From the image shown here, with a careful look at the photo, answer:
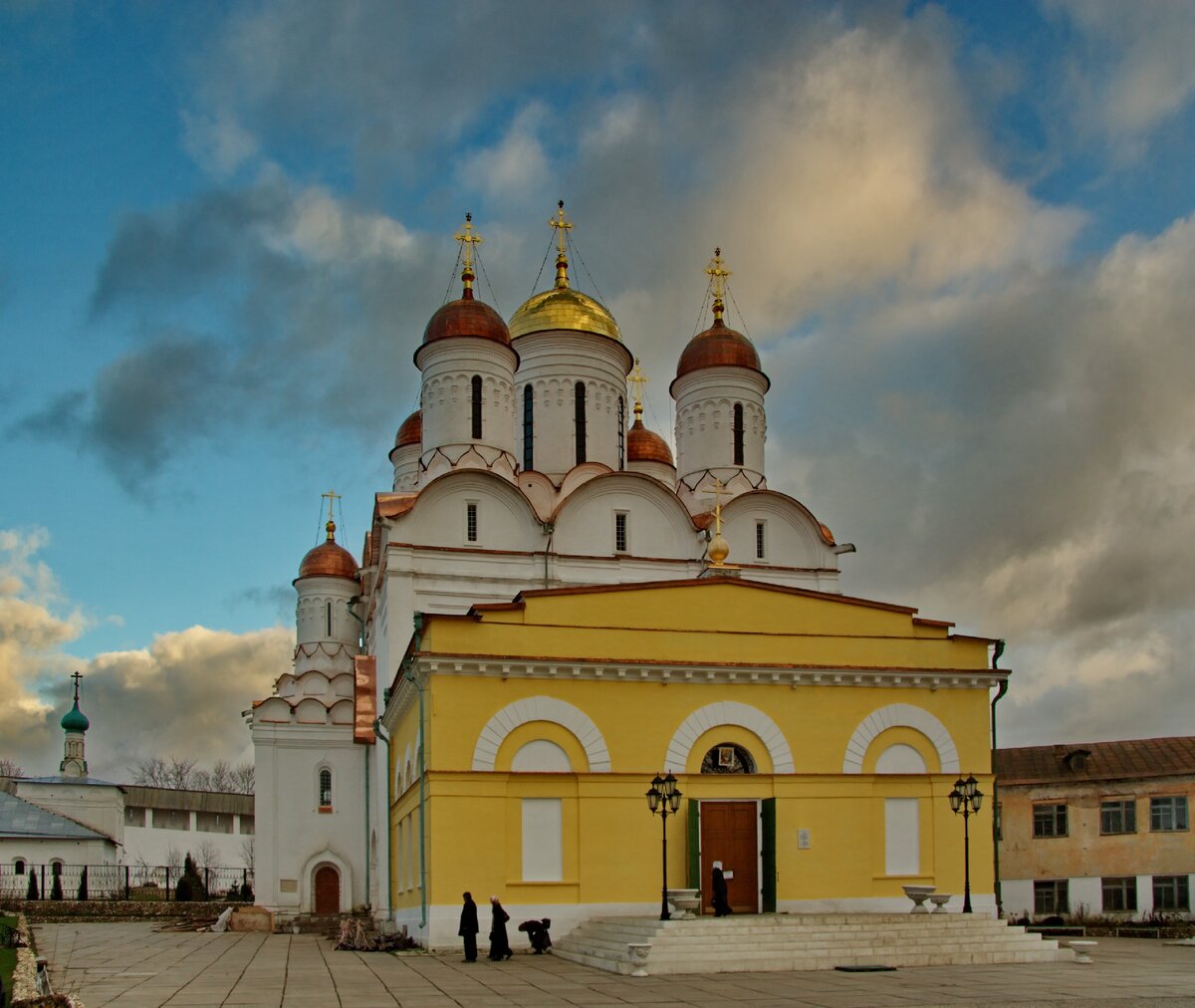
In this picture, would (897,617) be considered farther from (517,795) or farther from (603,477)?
(603,477)

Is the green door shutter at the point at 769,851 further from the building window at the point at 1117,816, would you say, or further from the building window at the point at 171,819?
the building window at the point at 171,819

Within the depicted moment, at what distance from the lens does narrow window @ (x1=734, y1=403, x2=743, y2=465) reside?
34281 mm

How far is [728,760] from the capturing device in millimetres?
20797

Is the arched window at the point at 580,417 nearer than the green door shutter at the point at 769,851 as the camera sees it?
No

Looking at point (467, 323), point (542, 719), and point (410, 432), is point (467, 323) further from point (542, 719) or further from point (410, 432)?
point (542, 719)

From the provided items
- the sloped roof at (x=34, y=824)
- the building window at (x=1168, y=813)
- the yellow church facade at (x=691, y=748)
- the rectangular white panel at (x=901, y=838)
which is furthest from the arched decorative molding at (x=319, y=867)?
the building window at (x=1168, y=813)

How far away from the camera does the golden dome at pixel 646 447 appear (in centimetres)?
3828

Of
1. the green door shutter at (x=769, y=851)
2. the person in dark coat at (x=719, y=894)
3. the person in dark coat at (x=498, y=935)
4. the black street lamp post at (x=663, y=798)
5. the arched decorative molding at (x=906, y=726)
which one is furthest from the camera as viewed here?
the arched decorative molding at (x=906, y=726)

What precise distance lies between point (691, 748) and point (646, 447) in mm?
18675

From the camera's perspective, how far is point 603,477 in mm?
30000

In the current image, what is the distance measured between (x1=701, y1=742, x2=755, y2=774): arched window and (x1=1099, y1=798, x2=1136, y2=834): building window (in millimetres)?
15211

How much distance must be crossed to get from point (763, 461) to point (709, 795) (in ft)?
50.8

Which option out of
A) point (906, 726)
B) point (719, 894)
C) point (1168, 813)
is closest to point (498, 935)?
point (719, 894)

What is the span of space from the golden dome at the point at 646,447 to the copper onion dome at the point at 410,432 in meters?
6.16
